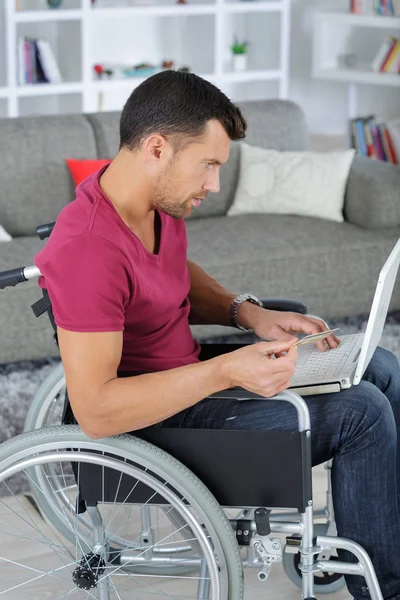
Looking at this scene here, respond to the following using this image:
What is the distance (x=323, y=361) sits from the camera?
1.83 metres

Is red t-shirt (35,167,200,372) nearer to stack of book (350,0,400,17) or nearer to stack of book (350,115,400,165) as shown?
stack of book (350,115,400,165)

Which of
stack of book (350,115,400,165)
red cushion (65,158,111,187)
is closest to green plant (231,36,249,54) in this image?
stack of book (350,115,400,165)

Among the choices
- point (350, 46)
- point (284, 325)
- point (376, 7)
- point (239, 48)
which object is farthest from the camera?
point (350, 46)

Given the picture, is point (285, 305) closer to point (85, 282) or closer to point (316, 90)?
point (85, 282)

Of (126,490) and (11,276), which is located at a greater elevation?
(11,276)

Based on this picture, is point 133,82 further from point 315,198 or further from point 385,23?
point 315,198

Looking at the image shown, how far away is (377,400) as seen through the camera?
1.67m

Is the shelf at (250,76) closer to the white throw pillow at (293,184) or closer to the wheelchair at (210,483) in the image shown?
the white throw pillow at (293,184)

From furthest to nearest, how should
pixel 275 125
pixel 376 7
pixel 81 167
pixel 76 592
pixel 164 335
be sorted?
pixel 376 7, pixel 275 125, pixel 81 167, pixel 76 592, pixel 164 335

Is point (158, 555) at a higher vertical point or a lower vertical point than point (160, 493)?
lower

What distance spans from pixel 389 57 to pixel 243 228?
2.58 m

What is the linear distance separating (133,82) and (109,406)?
4342 mm

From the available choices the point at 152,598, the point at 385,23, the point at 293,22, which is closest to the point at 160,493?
the point at 152,598

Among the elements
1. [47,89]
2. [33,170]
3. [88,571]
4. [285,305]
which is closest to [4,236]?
[33,170]
